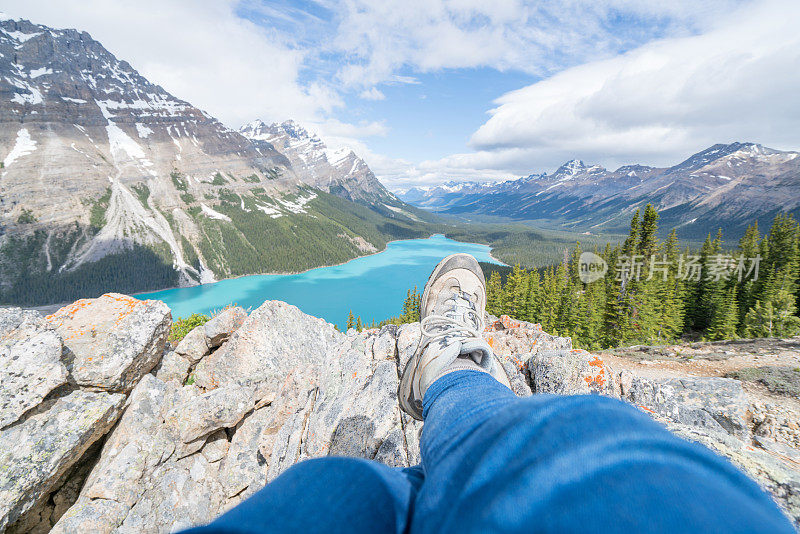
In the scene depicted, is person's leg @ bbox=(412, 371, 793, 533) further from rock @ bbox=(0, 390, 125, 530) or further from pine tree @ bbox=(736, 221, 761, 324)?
pine tree @ bbox=(736, 221, 761, 324)

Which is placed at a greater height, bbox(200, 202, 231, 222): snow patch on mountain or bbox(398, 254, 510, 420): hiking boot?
bbox(200, 202, 231, 222): snow patch on mountain

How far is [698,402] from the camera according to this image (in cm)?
500

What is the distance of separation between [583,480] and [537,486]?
0.13 meters

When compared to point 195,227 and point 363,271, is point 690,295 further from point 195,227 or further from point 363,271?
point 195,227

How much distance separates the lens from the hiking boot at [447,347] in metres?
2.86

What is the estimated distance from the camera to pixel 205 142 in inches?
6009

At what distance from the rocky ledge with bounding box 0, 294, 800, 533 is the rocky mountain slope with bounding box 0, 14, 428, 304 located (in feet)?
359

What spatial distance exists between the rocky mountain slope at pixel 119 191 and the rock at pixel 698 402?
4491 inches

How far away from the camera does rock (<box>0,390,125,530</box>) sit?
4.79m

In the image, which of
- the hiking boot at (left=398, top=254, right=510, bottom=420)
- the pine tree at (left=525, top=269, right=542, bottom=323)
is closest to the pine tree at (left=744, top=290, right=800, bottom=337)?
the pine tree at (left=525, top=269, right=542, bottom=323)

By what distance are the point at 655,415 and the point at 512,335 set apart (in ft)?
24.2

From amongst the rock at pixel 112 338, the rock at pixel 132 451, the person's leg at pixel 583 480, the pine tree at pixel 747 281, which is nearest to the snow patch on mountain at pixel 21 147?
the rock at pixel 112 338

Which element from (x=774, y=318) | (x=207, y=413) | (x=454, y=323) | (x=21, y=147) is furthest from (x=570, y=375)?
(x=21, y=147)

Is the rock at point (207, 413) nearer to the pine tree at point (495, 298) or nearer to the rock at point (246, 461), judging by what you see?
the rock at point (246, 461)
